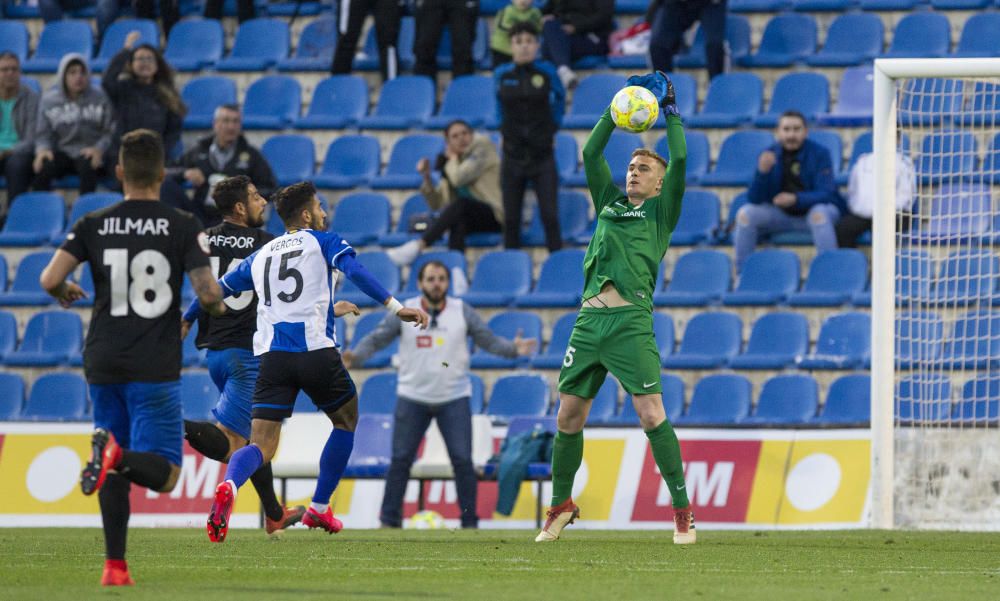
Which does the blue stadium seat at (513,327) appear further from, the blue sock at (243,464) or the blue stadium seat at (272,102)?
the blue sock at (243,464)

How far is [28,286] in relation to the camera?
734 inches

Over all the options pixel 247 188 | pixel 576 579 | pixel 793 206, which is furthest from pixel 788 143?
pixel 576 579

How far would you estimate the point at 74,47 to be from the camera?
70.2ft

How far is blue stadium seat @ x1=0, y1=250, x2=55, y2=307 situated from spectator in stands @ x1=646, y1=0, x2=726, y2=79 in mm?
6999

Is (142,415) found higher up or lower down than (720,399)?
higher up

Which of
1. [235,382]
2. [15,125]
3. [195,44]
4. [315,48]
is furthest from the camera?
[195,44]

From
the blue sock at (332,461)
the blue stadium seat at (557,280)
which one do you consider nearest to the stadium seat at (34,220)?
the blue stadium seat at (557,280)

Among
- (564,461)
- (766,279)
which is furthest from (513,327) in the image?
(564,461)

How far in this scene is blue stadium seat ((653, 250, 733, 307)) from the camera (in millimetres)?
16672

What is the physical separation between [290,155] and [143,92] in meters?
1.80

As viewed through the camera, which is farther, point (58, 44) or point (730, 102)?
point (58, 44)

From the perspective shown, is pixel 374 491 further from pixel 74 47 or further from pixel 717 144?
pixel 74 47

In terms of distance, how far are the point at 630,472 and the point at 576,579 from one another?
6.88 m

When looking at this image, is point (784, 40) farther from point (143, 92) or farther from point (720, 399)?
point (143, 92)
